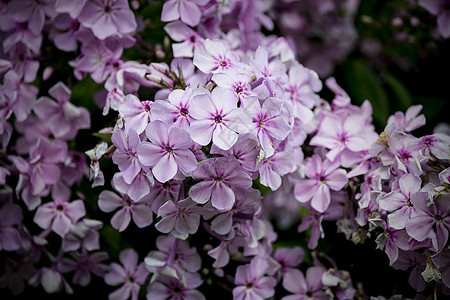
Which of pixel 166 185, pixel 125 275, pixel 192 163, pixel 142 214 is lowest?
pixel 125 275

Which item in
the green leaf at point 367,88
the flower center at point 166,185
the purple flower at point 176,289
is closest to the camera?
the flower center at point 166,185

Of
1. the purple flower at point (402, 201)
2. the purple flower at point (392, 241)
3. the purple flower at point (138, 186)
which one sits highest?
the purple flower at point (402, 201)

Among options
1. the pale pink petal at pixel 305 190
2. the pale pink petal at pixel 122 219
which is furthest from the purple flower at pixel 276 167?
the pale pink petal at pixel 122 219

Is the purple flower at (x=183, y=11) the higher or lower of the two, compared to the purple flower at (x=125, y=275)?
higher

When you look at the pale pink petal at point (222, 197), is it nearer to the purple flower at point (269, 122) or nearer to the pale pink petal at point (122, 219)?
the purple flower at point (269, 122)

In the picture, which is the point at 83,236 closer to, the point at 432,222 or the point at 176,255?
the point at 176,255

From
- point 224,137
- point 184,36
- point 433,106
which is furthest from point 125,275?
point 433,106
